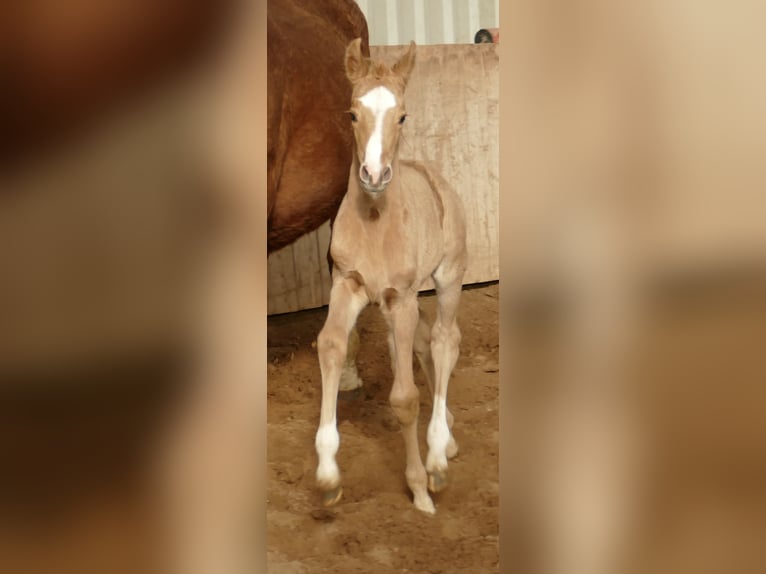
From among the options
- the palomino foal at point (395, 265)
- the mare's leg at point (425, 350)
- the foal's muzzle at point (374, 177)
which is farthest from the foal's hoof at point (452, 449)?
the foal's muzzle at point (374, 177)

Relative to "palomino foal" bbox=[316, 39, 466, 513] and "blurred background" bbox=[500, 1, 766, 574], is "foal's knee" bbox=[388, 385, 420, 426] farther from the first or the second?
"blurred background" bbox=[500, 1, 766, 574]

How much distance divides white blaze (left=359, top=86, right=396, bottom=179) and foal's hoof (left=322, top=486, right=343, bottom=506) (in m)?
0.32

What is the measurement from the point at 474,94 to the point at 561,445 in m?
0.78

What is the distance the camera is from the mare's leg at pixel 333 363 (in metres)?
0.79

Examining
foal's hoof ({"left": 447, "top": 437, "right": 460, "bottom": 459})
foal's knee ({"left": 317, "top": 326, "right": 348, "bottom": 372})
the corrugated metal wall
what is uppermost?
the corrugated metal wall

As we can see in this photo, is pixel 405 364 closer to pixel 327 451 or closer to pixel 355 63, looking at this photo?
pixel 327 451

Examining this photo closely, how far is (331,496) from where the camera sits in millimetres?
785

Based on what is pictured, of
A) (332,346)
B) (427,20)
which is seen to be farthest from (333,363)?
(427,20)

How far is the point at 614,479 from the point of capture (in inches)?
21.5

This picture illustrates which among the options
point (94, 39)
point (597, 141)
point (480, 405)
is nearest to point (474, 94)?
point (480, 405)

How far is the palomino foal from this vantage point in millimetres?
833

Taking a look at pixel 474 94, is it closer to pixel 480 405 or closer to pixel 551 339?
pixel 480 405

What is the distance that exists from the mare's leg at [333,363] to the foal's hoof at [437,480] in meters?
0.09

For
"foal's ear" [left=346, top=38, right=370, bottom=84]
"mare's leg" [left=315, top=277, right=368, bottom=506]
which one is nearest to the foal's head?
"foal's ear" [left=346, top=38, right=370, bottom=84]
